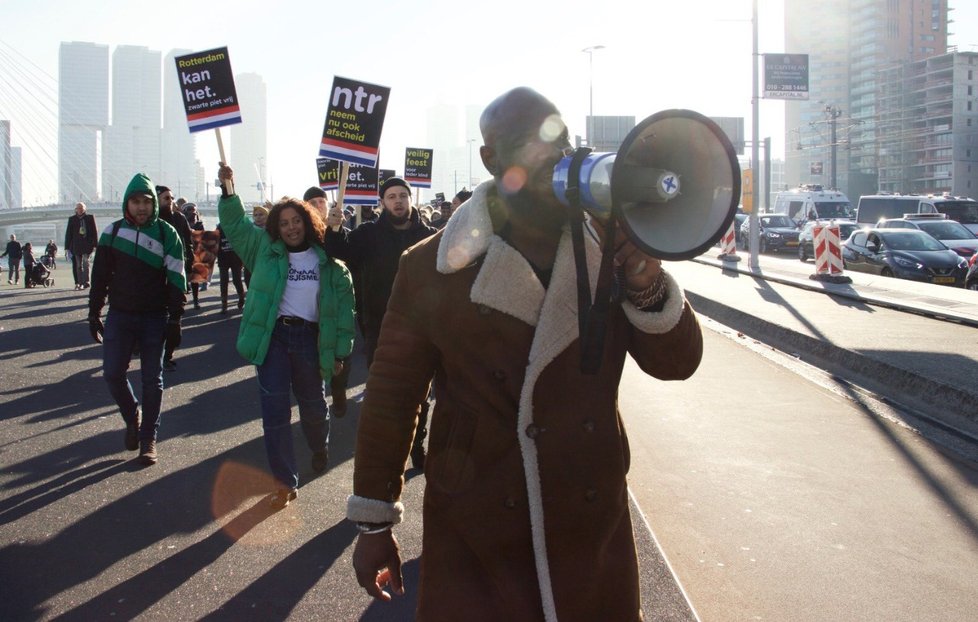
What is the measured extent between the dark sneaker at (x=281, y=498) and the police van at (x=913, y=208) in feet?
101

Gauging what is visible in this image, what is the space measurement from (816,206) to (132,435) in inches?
1475

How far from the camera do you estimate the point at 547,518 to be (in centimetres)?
201

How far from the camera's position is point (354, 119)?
8359 millimetres

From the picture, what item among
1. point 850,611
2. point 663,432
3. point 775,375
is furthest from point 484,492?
point 775,375

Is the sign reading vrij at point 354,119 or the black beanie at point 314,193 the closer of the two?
the black beanie at point 314,193

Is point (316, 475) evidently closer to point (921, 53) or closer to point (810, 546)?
point (810, 546)

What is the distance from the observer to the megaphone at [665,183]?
1.65 meters

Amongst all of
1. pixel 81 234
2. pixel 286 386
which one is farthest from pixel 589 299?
pixel 81 234

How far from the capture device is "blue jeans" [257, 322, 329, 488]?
17.4 feet

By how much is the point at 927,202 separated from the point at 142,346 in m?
31.5

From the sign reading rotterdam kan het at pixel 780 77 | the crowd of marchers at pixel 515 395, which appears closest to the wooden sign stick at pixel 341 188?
the crowd of marchers at pixel 515 395

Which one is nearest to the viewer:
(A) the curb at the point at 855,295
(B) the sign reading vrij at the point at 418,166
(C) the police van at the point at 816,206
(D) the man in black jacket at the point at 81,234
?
(A) the curb at the point at 855,295

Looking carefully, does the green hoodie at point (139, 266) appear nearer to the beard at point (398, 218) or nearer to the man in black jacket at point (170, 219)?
the man in black jacket at point (170, 219)

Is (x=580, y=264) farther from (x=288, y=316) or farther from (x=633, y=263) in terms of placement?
(x=288, y=316)
